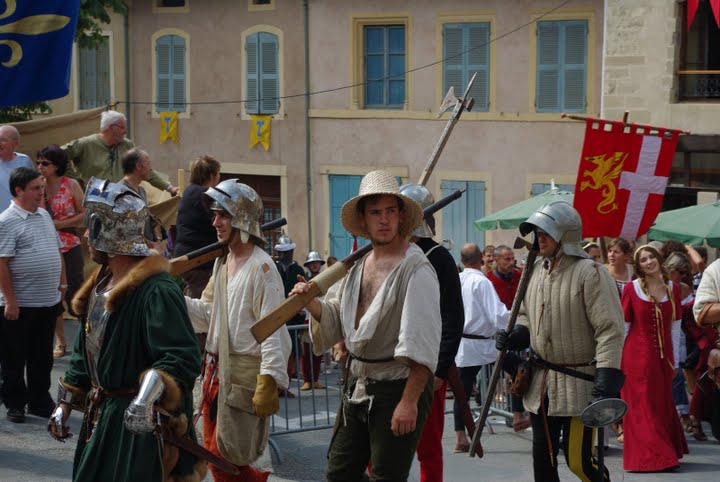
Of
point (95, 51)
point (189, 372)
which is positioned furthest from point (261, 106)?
point (189, 372)

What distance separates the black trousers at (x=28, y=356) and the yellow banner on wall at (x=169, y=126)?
17773 millimetres

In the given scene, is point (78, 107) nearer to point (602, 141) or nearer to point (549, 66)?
point (549, 66)

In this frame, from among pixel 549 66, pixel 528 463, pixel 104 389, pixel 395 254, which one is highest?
pixel 549 66

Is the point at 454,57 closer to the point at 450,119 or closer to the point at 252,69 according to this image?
the point at 252,69

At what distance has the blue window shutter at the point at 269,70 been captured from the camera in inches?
1002

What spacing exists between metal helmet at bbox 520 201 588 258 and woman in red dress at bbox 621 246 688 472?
2425mm


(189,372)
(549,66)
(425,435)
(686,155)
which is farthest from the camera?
(549,66)

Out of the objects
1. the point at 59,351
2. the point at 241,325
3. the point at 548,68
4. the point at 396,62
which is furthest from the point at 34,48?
the point at 396,62

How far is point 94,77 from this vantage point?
27.0m

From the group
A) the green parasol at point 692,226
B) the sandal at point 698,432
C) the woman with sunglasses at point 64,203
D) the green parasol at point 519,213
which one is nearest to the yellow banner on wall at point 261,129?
the green parasol at point 519,213

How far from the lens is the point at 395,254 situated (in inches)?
A: 225

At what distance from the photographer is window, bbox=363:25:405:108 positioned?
24.4m

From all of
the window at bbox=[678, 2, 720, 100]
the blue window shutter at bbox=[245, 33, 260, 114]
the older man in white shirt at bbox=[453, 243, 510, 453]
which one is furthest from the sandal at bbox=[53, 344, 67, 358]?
the blue window shutter at bbox=[245, 33, 260, 114]

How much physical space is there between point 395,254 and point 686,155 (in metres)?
16.4
